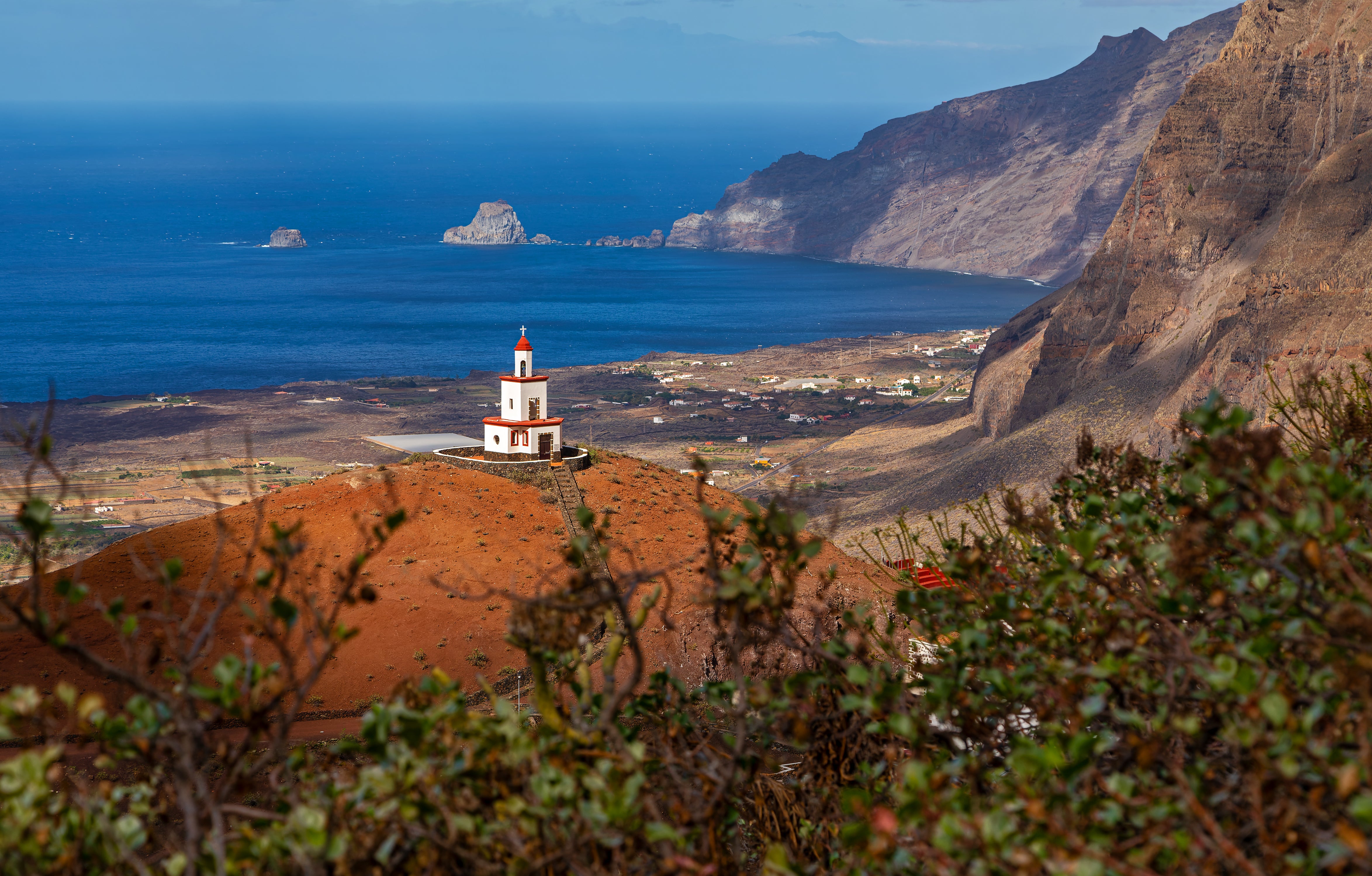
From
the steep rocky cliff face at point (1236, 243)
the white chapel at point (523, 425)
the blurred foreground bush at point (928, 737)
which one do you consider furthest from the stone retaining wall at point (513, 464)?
the blurred foreground bush at point (928, 737)

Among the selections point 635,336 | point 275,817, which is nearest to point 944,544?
point 275,817

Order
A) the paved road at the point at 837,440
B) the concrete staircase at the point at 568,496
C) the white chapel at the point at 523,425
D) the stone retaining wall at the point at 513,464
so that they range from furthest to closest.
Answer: the paved road at the point at 837,440
the white chapel at the point at 523,425
the stone retaining wall at the point at 513,464
the concrete staircase at the point at 568,496

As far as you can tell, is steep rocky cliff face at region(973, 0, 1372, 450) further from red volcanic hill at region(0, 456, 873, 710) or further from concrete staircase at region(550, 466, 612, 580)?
concrete staircase at region(550, 466, 612, 580)

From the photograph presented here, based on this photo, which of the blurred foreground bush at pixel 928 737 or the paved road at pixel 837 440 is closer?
the blurred foreground bush at pixel 928 737

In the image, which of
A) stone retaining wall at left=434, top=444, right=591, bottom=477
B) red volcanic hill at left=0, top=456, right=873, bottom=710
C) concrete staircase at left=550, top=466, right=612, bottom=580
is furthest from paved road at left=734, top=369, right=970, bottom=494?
red volcanic hill at left=0, top=456, right=873, bottom=710

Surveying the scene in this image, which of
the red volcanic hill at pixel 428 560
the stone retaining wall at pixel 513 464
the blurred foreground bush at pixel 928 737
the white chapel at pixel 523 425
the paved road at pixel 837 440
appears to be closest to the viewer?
the blurred foreground bush at pixel 928 737

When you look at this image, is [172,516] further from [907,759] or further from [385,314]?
[385,314]

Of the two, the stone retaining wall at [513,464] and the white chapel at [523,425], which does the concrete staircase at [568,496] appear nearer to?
the stone retaining wall at [513,464]
